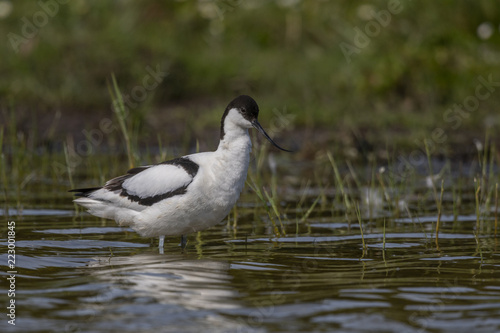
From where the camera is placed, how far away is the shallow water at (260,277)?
15.3 ft

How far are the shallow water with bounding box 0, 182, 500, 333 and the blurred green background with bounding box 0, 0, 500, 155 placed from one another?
424 cm

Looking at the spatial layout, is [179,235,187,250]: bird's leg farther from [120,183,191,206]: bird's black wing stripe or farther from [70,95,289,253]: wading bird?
[120,183,191,206]: bird's black wing stripe

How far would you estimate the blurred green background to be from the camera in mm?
12719

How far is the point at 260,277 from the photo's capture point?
5.74m

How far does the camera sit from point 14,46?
14.4 meters

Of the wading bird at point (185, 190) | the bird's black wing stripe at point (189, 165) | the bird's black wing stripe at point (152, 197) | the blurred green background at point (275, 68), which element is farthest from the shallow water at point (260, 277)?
the blurred green background at point (275, 68)

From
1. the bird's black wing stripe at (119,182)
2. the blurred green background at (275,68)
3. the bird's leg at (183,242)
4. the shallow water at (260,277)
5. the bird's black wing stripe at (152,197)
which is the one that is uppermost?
the blurred green background at (275,68)

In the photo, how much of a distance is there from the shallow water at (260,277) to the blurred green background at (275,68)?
4.24m

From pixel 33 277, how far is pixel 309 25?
10.6 meters

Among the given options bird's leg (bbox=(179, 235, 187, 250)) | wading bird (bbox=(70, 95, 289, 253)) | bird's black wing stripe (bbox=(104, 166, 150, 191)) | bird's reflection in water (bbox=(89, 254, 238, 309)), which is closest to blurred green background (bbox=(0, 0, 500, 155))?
bird's black wing stripe (bbox=(104, 166, 150, 191))

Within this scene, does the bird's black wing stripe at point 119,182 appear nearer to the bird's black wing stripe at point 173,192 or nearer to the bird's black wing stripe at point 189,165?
the bird's black wing stripe at point 173,192

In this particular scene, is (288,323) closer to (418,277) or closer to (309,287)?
(309,287)

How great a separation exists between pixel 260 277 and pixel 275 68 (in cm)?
933

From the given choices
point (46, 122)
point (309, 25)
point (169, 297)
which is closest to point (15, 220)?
point (169, 297)
